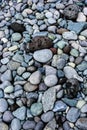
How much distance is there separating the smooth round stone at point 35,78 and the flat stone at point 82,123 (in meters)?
0.40

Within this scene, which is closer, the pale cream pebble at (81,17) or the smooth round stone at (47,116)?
the smooth round stone at (47,116)

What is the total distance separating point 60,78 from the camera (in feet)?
7.23

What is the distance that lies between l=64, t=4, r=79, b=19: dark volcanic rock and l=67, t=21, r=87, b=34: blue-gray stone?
7 centimetres

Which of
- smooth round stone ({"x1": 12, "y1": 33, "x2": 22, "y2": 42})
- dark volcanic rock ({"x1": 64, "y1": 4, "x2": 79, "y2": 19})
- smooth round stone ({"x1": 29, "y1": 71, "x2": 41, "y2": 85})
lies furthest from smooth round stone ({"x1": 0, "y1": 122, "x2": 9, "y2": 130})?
dark volcanic rock ({"x1": 64, "y1": 4, "x2": 79, "y2": 19})

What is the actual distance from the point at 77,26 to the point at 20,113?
0.82 meters

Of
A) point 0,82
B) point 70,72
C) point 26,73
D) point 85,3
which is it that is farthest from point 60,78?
point 85,3

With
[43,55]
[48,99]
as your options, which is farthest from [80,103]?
[43,55]

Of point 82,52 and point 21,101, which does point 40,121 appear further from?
point 82,52

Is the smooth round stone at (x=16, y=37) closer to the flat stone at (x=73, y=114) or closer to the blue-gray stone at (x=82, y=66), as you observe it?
the blue-gray stone at (x=82, y=66)

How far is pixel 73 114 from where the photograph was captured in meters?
2.04

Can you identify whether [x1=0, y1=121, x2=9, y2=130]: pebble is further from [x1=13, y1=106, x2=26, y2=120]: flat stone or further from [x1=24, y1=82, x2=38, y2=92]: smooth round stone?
[x1=24, y1=82, x2=38, y2=92]: smooth round stone

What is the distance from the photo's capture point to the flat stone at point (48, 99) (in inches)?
82.4

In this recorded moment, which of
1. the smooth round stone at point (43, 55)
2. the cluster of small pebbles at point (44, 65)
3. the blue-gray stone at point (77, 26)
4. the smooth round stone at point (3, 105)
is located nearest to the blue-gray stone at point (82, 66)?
the cluster of small pebbles at point (44, 65)

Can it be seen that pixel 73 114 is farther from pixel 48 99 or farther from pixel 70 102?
pixel 48 99
